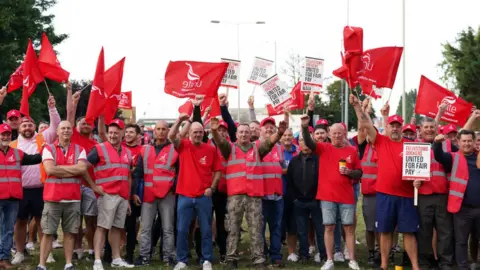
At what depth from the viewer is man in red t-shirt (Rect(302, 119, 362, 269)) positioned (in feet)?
33.6

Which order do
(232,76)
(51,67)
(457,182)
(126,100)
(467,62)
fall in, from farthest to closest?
1. (467,62)
2. (126,100)
3. (232,76)
4. (51,67)
5. (457,182)

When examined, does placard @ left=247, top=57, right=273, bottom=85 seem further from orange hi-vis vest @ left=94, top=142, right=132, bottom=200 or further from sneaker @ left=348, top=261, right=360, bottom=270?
sneaker @ left=348, top=261, right=360, bottom=270

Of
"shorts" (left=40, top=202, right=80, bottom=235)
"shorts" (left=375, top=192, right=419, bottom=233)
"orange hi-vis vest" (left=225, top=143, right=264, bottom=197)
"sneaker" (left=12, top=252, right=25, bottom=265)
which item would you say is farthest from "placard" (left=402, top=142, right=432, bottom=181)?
"sneaker" (left=12, top=252, right=25, bottom=265)

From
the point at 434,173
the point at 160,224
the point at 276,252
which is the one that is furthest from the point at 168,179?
the point at 434,173

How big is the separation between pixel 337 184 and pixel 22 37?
102 feet

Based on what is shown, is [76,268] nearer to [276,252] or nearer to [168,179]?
[168,179]

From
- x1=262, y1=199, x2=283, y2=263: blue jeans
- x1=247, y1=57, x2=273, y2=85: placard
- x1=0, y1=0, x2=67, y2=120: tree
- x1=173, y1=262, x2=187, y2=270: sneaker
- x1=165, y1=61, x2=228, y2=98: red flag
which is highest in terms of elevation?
x1=0, y1=0, x2=67, y2=120: tree

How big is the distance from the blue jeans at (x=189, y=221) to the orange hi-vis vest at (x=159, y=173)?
35 centimetres

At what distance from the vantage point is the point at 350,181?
10406 mm

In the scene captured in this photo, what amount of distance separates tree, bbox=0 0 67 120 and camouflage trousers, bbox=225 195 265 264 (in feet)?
83.5

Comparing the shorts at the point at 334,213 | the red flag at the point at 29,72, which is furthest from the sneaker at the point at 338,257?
the red flag at the point at 29,72

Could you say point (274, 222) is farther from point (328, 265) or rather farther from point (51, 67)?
point (51, 67)

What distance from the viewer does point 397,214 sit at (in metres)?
9.70

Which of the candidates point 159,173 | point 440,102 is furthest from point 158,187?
point 440,102
